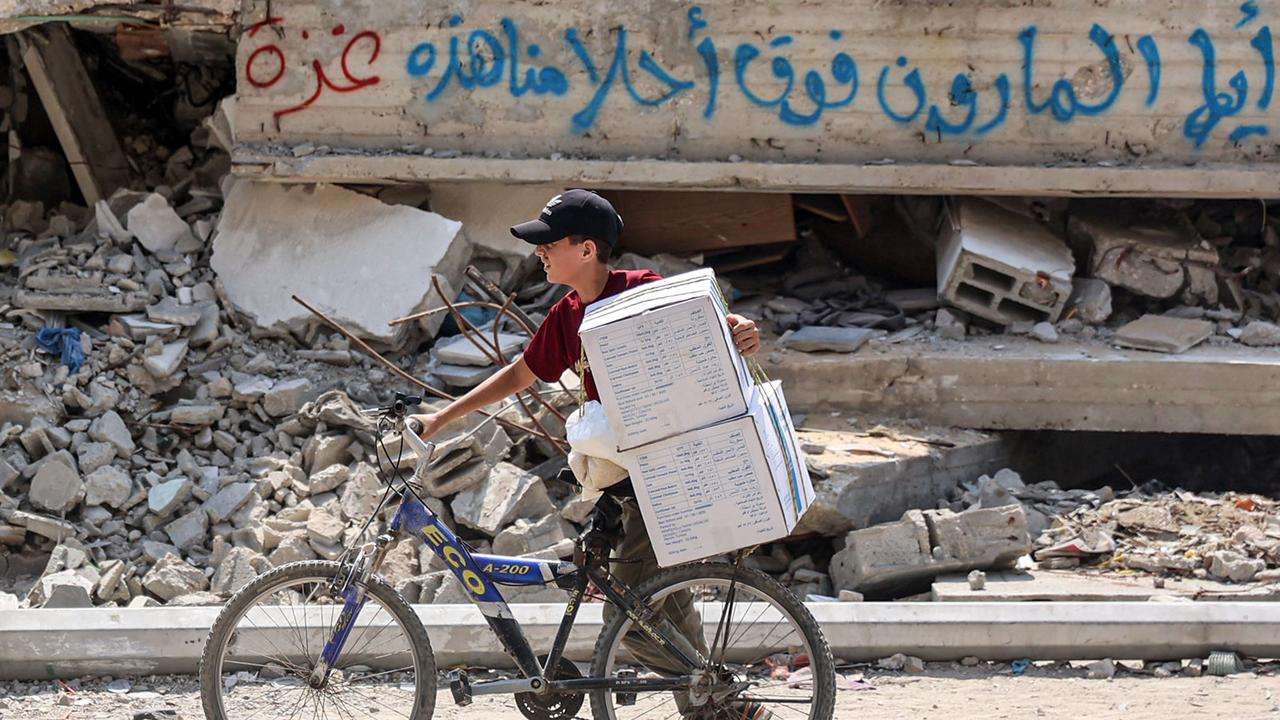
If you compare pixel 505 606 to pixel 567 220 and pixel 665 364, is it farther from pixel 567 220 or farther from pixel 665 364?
pixel 567 220

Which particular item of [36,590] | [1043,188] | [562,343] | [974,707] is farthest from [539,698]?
[1043,188]

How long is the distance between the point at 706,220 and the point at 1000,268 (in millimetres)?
1990

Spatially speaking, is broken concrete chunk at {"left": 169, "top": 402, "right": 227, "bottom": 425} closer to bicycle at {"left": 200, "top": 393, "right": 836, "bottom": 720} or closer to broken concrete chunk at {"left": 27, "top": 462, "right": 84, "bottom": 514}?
broken concrete chunk at {"left": 27, "top": 462, "right": 84, "bottom": 514}

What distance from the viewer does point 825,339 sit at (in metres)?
8.55

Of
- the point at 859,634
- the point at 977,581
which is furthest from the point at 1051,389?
the point at 859,634

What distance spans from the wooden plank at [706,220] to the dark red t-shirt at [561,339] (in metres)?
5.22

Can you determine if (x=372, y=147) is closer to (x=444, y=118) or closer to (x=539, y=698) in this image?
(x=444, y=118)

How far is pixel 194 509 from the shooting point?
23.2 feet

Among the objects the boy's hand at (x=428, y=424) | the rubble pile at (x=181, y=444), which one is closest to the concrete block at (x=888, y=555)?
the rubble pile at (x=181, y=444)

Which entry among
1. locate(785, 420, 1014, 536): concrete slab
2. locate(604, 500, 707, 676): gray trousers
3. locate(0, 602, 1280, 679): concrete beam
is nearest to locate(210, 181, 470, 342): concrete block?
locate(785, 420, 1014, 536): concrete slab

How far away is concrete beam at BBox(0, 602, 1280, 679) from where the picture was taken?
17.5 feet

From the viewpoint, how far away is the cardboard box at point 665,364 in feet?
12.8

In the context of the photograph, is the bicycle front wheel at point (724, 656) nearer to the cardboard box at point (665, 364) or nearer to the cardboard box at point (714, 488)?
the cardboard box at point (714, 488)

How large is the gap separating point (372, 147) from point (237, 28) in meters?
1.14
